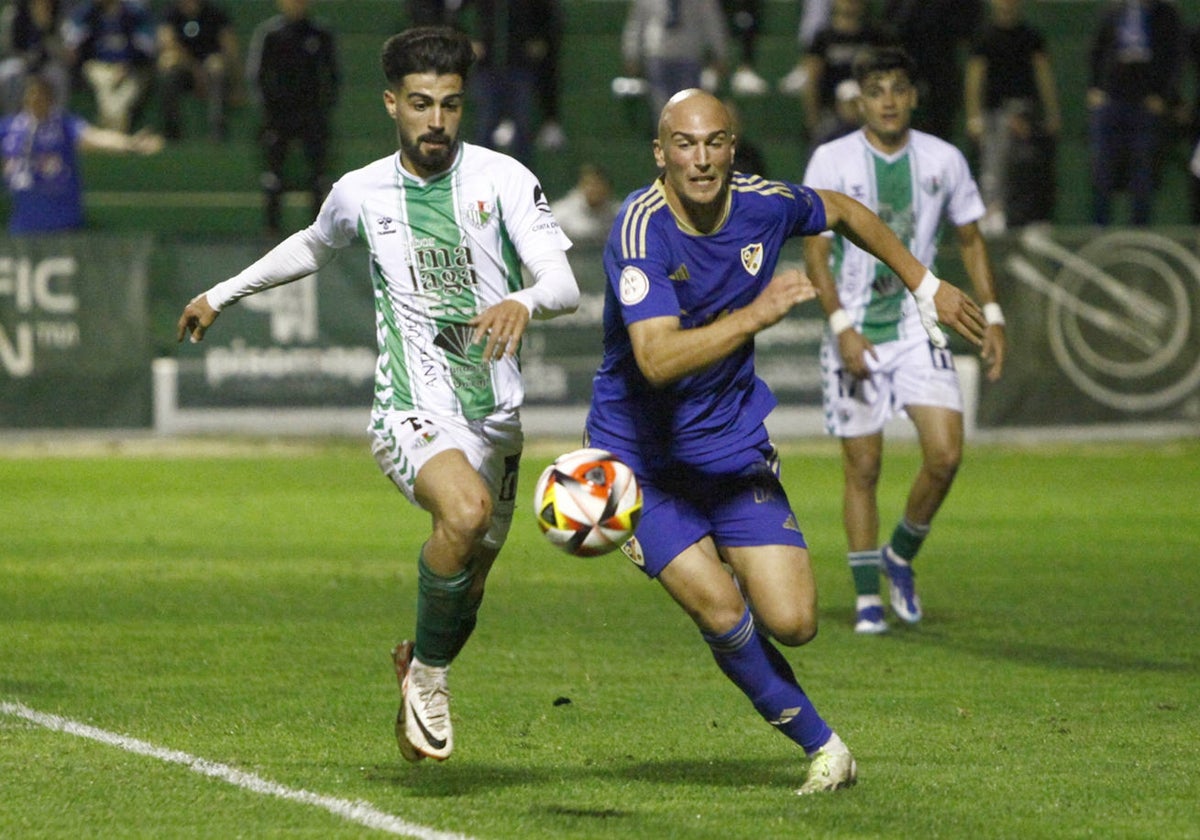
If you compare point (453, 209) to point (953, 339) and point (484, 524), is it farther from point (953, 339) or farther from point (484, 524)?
point (953, 339)

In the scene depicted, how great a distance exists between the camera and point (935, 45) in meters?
18.9

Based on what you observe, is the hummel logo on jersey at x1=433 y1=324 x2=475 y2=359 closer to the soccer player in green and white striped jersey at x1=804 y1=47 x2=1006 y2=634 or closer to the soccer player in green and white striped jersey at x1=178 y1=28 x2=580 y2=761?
the soccer player in green and white striped jersey at x1=178 y1=28 x2=580 y2=761

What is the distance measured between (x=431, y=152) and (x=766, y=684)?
1.96 metres

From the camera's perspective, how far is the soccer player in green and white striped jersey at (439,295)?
6.06 meters

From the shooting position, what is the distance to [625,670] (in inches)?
316

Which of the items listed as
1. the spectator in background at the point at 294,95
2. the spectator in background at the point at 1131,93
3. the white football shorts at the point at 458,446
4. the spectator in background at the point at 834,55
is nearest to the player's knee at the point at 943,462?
the white football shorts at the point at 458,446

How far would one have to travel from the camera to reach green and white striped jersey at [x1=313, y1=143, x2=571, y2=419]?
615 cm

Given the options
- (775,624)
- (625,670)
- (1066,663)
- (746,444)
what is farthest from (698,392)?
(1066,663)

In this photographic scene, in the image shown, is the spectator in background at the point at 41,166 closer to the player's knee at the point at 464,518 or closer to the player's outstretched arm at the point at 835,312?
the player's outstretched arm at the point at 835,312

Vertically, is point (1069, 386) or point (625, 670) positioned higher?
point (625, 670)

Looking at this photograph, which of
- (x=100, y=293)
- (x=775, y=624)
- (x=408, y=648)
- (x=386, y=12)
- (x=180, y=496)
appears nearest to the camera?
(x=775, y=624)

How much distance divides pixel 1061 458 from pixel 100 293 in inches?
326

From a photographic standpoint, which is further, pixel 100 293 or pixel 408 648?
pixel 100 293

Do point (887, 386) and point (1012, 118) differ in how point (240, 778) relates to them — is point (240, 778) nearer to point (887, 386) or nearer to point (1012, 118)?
point (887, 386)
